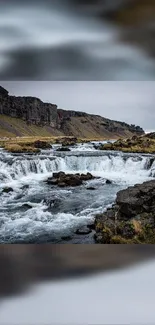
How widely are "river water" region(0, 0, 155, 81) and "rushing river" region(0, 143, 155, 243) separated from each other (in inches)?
47.0

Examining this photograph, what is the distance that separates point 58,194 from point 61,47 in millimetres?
1976

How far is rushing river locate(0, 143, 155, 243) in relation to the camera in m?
2.46

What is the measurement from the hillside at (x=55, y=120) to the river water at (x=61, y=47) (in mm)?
749

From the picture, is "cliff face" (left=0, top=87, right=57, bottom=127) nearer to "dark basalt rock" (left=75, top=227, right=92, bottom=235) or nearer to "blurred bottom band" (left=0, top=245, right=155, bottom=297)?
"dark basalt rock" (left=75, top=227, right=92, bottom=235)

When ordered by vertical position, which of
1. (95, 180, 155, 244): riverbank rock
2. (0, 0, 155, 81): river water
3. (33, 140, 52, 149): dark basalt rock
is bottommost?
(95, 180, 155, 244): riverbank rock

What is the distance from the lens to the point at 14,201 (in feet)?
8.12

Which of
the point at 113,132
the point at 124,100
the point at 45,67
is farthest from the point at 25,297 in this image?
the point at 113,132

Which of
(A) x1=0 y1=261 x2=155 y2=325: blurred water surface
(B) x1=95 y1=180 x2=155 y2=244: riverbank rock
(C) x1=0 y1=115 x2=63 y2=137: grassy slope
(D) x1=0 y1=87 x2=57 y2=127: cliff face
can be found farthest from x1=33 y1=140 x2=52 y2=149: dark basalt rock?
(A) x1=0 y1=261 x2=155 y2=325: blurred water surface

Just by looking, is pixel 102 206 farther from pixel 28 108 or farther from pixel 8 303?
pixel 8 303

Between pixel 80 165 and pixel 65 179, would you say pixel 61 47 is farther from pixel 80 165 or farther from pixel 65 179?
pixel 80 165

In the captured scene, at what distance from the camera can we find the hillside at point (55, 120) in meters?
2.26

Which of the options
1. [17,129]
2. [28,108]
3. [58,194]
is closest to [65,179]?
[58,194]

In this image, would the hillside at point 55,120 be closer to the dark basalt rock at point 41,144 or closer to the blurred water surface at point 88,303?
the dark basalt rock at point 41,144

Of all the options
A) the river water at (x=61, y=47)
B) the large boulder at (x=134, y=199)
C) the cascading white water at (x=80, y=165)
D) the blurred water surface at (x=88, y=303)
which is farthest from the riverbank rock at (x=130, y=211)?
the river water at (x=61, y=47)
